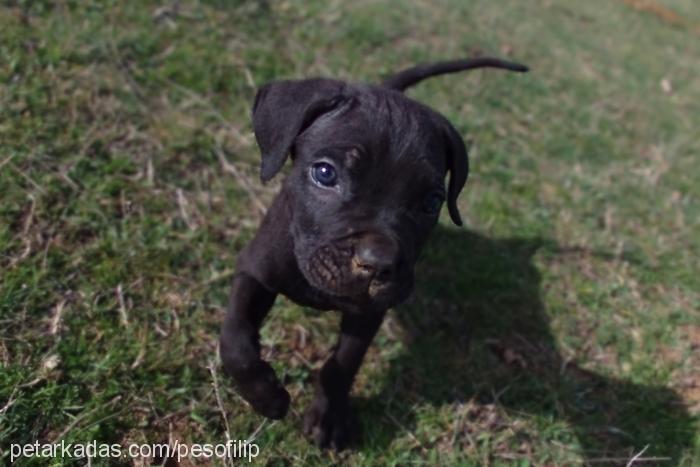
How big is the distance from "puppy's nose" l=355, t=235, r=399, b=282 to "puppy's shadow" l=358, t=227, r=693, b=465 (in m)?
1.33

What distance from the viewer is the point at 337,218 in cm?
285

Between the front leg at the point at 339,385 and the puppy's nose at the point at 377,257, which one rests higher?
the puppy's nose at the point at 377,257

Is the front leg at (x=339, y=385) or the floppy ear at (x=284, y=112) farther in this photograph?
the front leg at (x=339, y=385)

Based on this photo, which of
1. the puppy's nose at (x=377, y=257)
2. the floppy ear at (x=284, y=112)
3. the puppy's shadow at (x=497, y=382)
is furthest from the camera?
the puppy's shadow at (x=497, y=382)

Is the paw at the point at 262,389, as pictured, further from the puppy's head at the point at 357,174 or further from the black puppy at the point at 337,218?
the puppy's head at the point at 357,174

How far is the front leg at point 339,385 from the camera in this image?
3313 mm

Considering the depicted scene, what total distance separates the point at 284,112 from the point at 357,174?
520 millimetres

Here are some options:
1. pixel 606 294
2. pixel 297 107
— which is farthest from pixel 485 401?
pixel 297 107

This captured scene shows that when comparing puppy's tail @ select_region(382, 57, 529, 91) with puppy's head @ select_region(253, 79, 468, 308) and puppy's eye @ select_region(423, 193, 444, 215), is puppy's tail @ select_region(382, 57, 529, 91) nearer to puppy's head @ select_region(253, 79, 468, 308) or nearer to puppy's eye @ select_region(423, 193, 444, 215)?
puppy's head @ select_region(253, 79, 468, 308)

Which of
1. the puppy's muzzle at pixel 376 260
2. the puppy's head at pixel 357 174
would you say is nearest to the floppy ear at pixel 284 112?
the puppy's head at pixel 357 174

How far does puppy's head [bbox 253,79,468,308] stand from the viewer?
107 inches

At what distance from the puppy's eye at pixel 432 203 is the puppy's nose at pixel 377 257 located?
457mm

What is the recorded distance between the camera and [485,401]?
159 inches

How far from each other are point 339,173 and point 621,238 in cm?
379
